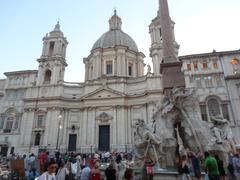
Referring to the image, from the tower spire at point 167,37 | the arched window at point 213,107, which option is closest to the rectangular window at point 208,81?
the arched window at point 213,107

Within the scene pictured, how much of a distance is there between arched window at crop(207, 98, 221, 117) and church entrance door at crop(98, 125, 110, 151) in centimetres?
1508

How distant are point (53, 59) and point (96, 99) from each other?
38.4 feet

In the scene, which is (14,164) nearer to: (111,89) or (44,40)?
(111,89)

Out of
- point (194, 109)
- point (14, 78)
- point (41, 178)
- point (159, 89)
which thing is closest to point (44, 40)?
point (14, 78)

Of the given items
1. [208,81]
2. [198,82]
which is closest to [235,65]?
[208,81]

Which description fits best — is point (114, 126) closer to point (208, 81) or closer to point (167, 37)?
point (208, 81)

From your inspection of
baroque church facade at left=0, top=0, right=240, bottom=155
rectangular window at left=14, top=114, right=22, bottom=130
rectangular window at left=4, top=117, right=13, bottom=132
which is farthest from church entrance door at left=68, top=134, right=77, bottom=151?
rectangular window at left=4, top=117, right=13, bottom=132

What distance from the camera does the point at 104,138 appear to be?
28.9m

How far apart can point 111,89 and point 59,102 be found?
882 cm

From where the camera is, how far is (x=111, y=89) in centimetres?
Result: 3044

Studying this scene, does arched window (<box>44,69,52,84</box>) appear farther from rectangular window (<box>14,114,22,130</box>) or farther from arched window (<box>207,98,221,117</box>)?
arched window (<box>207,98,221,117</box>)

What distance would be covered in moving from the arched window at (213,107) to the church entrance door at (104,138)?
15078 mm

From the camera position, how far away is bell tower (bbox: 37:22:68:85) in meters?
33.5

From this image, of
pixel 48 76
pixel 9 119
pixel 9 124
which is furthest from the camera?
pixel 48 76
